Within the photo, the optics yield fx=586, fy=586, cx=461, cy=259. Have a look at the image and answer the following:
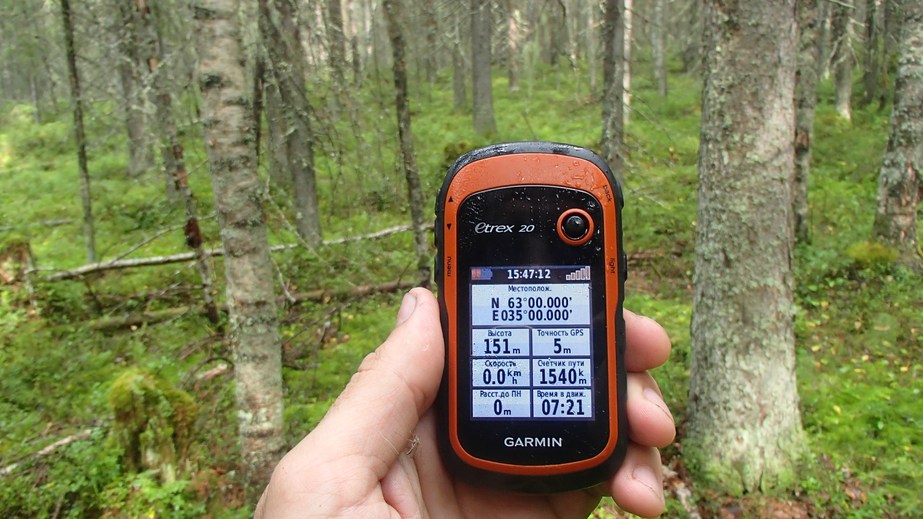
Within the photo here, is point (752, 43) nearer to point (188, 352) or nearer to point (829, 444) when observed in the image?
point (829, 444)

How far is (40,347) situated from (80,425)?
203 cm

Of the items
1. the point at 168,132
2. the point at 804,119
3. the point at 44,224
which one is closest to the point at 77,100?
the point at 168,132

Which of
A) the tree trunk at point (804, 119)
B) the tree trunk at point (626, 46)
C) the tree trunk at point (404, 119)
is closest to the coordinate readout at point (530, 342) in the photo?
the tree trunk at point (404, 119)

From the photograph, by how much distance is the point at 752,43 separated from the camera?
3748 millimetres

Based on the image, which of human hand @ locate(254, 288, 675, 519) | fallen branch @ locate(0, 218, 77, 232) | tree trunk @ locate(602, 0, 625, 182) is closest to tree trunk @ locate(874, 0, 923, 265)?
tree trunk @ locate(602, 0, 625, 182)

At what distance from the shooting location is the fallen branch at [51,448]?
14.0 feet

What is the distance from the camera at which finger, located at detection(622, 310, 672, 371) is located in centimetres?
183

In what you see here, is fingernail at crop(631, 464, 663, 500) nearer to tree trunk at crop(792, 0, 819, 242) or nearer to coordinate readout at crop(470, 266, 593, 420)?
coordinate readout at crop(470, 266, 593, 420)

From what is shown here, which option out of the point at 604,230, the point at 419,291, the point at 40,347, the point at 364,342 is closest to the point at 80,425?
the point at 40,347

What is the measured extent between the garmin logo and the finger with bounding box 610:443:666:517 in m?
0.21

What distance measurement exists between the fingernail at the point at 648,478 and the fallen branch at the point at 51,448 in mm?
4544

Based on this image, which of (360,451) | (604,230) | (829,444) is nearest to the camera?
(360,451)

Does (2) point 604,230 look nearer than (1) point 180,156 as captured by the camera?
Yes

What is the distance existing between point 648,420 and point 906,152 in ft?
26.1
